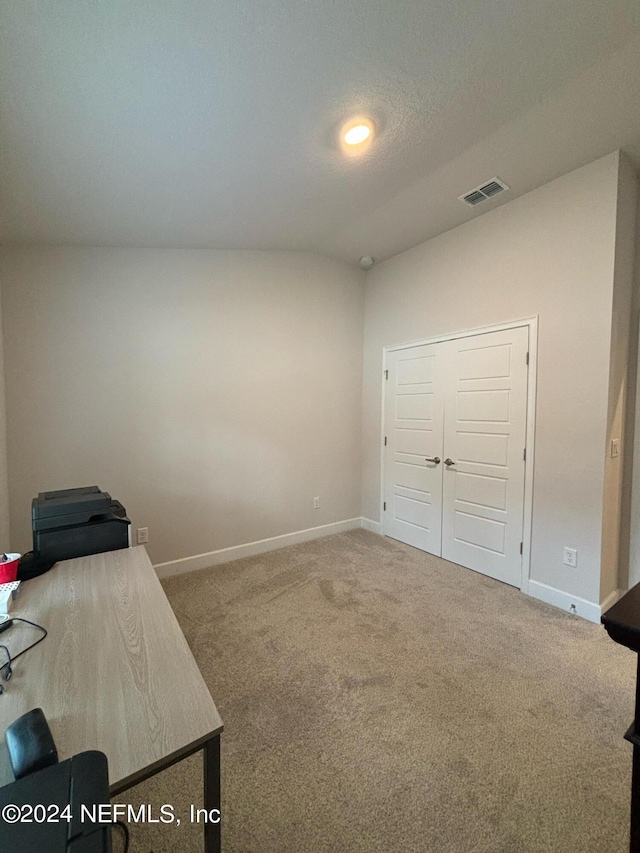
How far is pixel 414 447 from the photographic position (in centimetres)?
361

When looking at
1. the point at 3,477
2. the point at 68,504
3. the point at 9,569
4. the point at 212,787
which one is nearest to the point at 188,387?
the point at 3,477

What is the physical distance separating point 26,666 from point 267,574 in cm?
220

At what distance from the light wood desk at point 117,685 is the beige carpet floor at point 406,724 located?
24.0 inches

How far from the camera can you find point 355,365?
4129 mm

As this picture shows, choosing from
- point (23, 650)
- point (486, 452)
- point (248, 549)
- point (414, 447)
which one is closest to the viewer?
→ point (23, 650)

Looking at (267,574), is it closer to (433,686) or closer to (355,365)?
(433,686)

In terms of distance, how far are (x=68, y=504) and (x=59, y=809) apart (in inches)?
54.3

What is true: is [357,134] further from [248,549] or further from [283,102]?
[248,549]

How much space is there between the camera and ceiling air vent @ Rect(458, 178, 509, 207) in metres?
2.50

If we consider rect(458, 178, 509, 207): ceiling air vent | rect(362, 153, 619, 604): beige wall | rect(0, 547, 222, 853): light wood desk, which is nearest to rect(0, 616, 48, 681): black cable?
rect(0, 547, 222, 853): light wood desk

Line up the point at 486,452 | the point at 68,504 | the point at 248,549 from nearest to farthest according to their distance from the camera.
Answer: the point at 68,504
the point at 486,452
the point at 248,549

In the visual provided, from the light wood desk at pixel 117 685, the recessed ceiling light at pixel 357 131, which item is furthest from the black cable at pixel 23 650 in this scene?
the recessed ceiling light at pixel 357 131

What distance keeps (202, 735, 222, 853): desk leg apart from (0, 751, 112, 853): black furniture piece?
25 cm

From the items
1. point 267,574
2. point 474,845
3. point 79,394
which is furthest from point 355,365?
point 474,845
